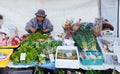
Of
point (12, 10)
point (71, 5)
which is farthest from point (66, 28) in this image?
point (12, 10)

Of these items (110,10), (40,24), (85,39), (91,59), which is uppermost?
(110,10)

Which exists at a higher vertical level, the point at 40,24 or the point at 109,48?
the point at 40,24

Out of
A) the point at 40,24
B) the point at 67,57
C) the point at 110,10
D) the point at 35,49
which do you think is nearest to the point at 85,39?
the point at 67,57

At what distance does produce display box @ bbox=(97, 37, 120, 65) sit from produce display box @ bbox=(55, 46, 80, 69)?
0.99 ft

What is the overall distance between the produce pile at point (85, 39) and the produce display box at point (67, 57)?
0.46 feet

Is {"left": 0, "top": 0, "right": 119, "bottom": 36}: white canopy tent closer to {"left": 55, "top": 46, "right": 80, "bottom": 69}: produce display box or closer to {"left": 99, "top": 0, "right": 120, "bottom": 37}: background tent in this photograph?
{"left": 99, "top": 0, "right": 120, "bottom": 37}: background tent

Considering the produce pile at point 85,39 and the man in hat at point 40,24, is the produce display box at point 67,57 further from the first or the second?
the man in hat at point 40,24

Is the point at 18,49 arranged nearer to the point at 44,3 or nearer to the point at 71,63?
the point at 71,63

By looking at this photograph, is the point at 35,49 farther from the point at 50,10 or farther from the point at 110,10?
the point at 110,10

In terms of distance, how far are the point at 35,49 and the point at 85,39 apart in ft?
1.92

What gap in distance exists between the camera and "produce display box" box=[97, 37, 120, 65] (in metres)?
2.52

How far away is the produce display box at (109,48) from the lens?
252 centimetres

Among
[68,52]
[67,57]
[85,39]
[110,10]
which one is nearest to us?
[67,57]

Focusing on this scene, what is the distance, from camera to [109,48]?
2.65 m
